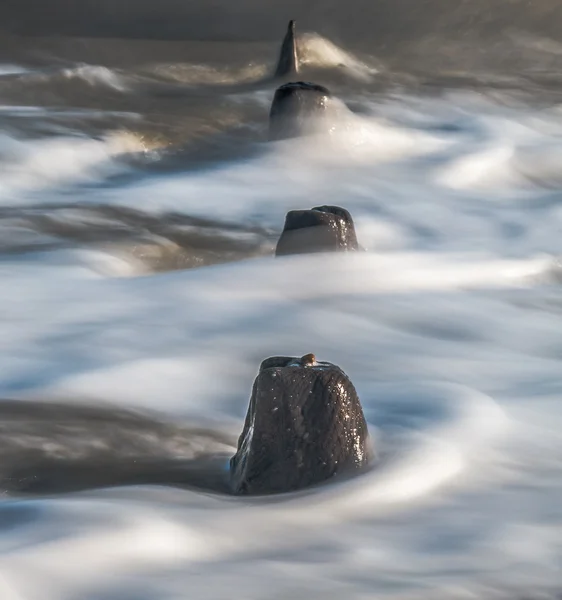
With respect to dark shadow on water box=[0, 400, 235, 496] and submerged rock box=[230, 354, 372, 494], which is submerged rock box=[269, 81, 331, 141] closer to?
dark shadow on water box=[0, 400, 235, 496]

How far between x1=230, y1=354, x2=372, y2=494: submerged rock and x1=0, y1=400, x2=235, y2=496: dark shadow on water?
114 mm

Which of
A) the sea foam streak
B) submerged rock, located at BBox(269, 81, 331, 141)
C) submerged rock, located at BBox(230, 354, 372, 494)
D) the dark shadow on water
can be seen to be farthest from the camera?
submerged rock, located at BBox(269, 81, 331, 141)

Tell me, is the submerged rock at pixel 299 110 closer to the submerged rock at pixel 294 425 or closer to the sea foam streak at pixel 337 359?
the sea foam streak at pixel 337 359

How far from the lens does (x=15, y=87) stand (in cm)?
707

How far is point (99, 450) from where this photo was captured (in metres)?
2.47

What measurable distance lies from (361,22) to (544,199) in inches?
110

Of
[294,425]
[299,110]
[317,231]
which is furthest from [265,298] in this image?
[299,110]

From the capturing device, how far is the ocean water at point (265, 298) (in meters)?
2.00

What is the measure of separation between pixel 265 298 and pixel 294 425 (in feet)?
5.50

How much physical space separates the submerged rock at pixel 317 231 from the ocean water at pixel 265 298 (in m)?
0.06

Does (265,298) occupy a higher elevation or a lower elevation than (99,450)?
higher

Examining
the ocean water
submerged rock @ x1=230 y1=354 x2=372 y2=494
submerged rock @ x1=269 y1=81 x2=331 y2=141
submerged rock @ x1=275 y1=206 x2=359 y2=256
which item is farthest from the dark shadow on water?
submerged rock @ x1=269 y1=81 x2=331 y2=141

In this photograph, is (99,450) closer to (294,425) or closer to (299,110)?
(294,425)

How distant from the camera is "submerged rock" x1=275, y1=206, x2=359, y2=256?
13.3 ft
